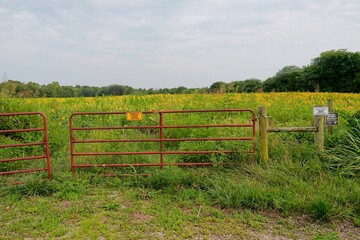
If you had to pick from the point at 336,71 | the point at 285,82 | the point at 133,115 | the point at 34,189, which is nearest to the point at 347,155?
the point at 133,115

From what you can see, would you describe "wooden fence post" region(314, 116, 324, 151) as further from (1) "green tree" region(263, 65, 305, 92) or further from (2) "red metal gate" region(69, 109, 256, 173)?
(1) "green tree" region(263, 65, 305, 92)

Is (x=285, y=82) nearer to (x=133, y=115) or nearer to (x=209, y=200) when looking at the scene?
(x=133, y=115)

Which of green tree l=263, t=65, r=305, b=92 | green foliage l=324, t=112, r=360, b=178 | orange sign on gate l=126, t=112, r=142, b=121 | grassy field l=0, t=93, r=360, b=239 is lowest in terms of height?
grassy field l=0, t=93, r=360, b=239

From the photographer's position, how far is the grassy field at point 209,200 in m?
3.40

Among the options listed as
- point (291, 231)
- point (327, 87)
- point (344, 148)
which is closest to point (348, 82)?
point (327, 87)

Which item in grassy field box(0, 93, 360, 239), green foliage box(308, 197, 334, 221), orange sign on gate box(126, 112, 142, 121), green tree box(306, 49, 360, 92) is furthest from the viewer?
green tree box(306, 49, 360, 92)

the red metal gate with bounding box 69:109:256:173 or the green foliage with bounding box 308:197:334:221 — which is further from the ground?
the red metal gate with bounding box 69:109:256:173

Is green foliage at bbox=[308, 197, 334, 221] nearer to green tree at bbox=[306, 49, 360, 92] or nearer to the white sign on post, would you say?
the white sign on post

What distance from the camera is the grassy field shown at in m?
3.40

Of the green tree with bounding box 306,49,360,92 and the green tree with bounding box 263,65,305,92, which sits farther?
the green tree with bounding box 263,65,305,92

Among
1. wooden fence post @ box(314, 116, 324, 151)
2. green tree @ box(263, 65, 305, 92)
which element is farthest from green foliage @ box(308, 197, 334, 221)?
green tree @ box(263, 65, 305, 92)

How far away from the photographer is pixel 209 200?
4.19m

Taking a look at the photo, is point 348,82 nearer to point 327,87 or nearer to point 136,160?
point 327,87

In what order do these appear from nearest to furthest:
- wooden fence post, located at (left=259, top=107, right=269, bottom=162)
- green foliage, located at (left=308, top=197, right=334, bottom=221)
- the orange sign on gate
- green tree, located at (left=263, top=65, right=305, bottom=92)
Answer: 1. green foliage, located at (left=308, top=197, right=334, bottom=221)
2. wooden fence post, located at (left=259, top=107, right=269, bottom=162)
3. the orange sign on gate
4. green tree, located at (left=263, top=65, right=305, bottom=92)
